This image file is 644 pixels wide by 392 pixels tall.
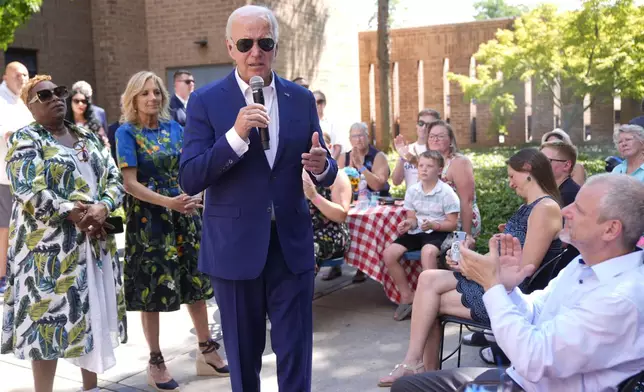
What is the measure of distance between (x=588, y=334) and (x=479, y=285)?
151 cm

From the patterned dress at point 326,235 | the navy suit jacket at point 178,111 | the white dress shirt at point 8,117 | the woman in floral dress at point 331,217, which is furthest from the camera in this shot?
the navy suit jacket at point 178,111

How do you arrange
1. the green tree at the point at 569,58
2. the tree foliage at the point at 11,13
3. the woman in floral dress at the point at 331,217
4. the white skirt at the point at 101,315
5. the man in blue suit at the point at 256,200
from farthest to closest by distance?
the green tree at the point at 569,58, the tree foliage at the point at 11,13, the woman in floral dress at the point at 331,217, the white skirt at the point at 101,315, the man in blue suit at the point at 256,200

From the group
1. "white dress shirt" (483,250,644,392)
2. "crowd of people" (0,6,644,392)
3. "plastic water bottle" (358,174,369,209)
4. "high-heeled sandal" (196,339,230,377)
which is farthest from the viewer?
"plastic water bottle" (358,174,369,209)

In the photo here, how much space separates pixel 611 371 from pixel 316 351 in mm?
2969

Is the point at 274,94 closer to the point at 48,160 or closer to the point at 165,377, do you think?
the point at 48,160

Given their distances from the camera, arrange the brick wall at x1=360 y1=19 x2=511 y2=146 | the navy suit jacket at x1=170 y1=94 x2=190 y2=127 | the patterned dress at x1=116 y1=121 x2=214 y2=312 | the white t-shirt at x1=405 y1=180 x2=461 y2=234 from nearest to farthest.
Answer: the patterned dress at x1=116 y1=121 x2=214 y2=312, the white t-shirt at x1=405 y1=180 x2=461 y2=234, the navy suit jacket at x1=170 y1=94 x2=190 y2=127, the brick wall at x1=360 y1=19 x2=511 y2=146

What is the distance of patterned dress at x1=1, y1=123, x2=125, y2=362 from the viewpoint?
11.6ft

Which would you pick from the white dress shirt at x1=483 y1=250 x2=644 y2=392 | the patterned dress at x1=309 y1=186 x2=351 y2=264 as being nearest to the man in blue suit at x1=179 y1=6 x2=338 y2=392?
the white dress shirt at x1=483 y1=250 x2=644 y2=392

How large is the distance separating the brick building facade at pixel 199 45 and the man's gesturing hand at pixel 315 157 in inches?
451

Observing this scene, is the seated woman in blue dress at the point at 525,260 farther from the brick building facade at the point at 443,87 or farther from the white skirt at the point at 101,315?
the brick building facade at the point at 443,87

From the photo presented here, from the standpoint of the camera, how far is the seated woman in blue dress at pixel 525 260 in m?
3.74

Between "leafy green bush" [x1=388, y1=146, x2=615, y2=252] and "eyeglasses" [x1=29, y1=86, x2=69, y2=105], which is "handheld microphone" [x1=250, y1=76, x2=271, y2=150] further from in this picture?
"leafy green bush" [x1=388, y1=146, x2=615, y2=252]

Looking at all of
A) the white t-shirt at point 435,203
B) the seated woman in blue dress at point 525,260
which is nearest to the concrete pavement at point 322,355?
the seated woman in blue dress at point 525,260

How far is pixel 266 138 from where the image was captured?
2.62 metres
